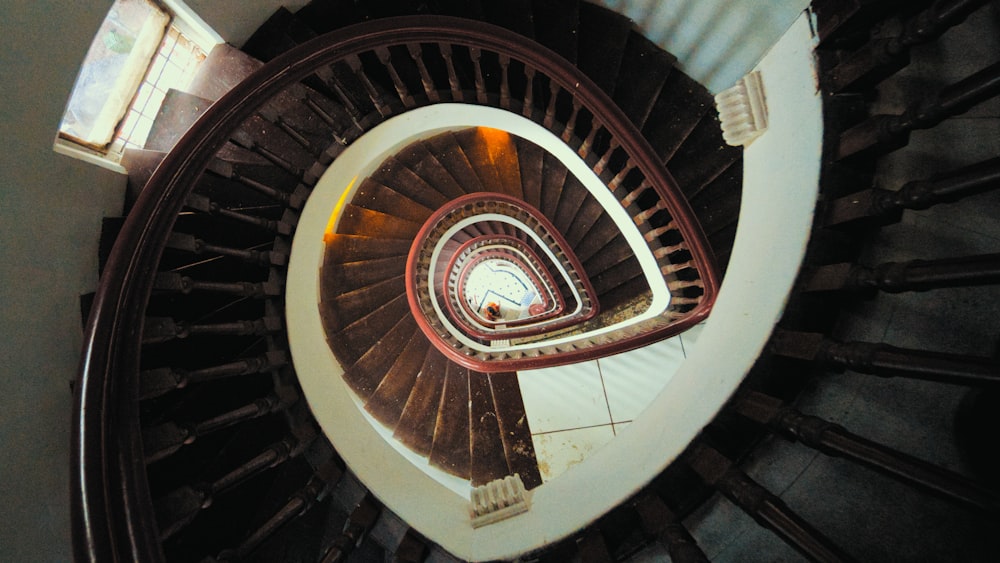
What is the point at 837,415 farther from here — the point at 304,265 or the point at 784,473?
the point at 304,265

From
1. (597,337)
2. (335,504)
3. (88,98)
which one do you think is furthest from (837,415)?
(88,98)

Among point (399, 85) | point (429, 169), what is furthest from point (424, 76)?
point (429, 169)

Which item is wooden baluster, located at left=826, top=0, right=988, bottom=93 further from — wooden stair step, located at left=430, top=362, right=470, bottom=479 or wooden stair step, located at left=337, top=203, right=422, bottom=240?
wooden stair step, located at left=337, top=203, right=422, bottom=240

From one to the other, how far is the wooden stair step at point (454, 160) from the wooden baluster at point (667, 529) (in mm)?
4448

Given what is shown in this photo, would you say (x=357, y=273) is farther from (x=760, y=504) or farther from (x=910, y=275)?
(x=910, y=275)

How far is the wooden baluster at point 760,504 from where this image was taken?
3.91 ft

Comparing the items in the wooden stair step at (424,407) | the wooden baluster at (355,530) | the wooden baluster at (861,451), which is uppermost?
the wooden baluster at (861,451)

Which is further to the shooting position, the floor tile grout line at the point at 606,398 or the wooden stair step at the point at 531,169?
the wooden stair step at the point at 531,169

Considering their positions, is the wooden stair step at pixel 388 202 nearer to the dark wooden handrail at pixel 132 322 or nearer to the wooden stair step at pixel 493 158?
the wooden stair step at pixel 493 158

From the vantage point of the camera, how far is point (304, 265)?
3.50 meters

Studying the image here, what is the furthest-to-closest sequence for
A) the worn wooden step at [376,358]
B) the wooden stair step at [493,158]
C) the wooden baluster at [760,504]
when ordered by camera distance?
1. the wooden stair step at [493,158]
2. the worn wooden step at [376,358]
3. the wooden baluster at [760,504]

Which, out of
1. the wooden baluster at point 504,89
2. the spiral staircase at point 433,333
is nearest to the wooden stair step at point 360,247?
the spiral staircase at point 433,333

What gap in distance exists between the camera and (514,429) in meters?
4.67

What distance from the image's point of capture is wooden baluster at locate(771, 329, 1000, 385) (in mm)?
995
